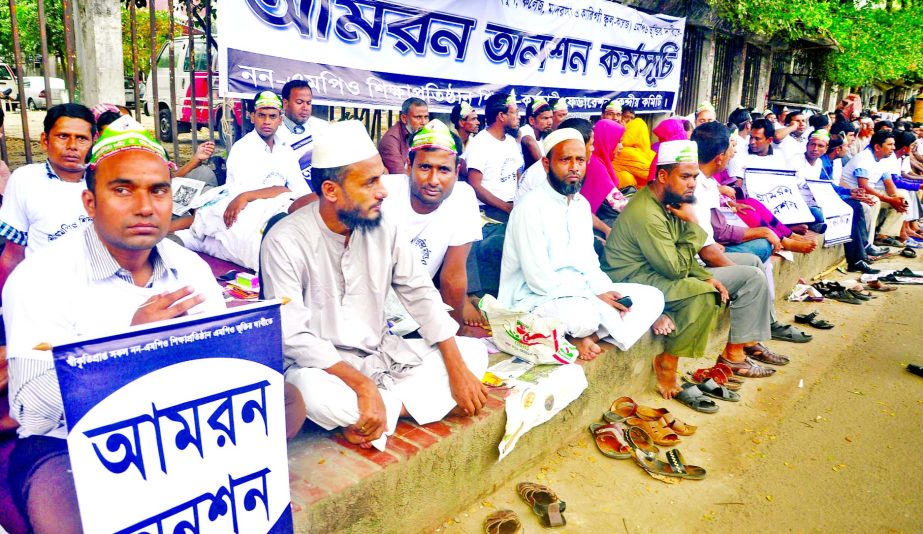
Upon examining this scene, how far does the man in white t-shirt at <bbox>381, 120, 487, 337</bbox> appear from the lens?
3680 millimetres

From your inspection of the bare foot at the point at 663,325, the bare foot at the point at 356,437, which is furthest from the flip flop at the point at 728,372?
the bare foot at the point at 356,437

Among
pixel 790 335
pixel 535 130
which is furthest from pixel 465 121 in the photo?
pixel 790 335

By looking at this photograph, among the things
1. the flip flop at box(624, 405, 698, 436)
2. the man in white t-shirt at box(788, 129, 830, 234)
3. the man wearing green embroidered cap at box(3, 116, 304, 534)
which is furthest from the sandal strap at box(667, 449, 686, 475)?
the man in white t-shirt at box(788, 129, 830, 234)

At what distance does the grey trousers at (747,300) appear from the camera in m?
4.60

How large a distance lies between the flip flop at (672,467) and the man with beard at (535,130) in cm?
405

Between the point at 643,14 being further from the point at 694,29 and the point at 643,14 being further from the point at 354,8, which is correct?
the point at 354,8

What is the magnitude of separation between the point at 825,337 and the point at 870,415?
5.29 feet

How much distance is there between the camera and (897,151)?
30.5ft

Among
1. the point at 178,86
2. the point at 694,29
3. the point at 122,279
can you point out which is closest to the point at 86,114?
the point at 122,279

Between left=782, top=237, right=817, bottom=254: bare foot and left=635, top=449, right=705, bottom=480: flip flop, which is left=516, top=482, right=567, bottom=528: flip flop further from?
left=782, top=237, right=817, bottom=254: bare foot

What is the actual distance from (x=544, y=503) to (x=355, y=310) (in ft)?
3.94

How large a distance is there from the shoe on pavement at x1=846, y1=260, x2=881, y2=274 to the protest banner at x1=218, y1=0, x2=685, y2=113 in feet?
12.4

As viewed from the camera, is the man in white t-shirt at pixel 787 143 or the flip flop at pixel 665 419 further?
the man in white t-shirt at pixel 787 143

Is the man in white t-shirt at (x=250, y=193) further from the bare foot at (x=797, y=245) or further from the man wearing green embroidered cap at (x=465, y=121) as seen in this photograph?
the bare foot at (x=797, y=245)
